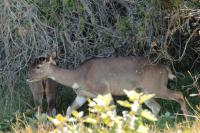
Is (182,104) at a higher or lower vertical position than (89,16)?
lower

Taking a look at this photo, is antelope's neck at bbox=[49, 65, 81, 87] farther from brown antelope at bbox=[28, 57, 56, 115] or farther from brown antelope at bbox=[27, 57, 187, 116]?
brown antelope at bbox=[28, 57, 56, 115]

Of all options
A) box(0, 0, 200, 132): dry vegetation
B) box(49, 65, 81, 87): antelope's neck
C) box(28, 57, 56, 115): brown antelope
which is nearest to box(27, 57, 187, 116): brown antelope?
box(49, 65, 81, 87): antelope's neck

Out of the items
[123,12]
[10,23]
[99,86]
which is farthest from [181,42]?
[10,23]

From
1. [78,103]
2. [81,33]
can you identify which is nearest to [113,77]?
[78,103]

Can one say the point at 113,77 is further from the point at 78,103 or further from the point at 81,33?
the point at 81,33

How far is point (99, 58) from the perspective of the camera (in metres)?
11.6

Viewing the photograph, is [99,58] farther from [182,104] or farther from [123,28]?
[182,104]

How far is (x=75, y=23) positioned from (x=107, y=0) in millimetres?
743

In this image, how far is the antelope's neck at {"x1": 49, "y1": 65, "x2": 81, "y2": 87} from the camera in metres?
11.7

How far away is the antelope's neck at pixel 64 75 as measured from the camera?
1166 centimetres

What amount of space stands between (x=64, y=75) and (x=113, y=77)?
92 cm

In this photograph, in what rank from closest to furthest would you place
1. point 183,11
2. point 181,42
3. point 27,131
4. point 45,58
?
point 27,131
point 183,11
point 45,58
point 181,42

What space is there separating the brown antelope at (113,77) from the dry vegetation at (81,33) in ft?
0.95

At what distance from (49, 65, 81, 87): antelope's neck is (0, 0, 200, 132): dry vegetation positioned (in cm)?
50
